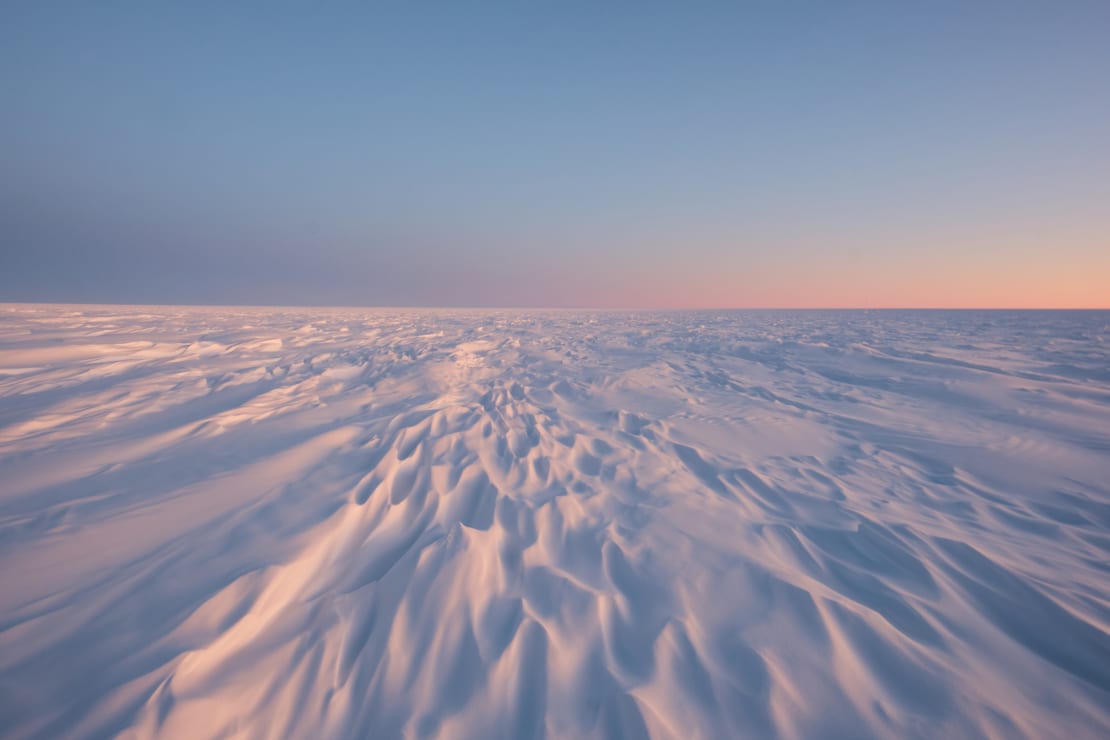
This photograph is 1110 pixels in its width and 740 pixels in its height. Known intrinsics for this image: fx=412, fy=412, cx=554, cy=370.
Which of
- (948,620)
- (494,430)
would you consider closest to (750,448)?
(948,620)

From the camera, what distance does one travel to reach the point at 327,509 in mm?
2898

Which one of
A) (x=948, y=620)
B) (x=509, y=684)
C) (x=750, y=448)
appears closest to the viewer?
(x=509, y=684)

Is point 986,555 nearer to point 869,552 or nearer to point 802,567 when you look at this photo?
point 869,552

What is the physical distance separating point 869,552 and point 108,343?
43.2 feet

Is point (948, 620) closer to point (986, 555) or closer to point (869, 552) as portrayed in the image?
point (869, 552)

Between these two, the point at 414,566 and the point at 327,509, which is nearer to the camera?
the point at 414,566

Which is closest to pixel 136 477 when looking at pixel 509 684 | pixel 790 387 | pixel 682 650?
pixel 509 684

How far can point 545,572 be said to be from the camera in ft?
7.56

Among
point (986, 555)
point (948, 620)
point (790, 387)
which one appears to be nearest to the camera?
point (948, 620)

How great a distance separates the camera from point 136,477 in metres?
3.35

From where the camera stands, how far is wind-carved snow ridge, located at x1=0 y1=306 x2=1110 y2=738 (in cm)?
160

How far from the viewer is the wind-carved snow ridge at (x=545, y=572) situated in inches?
62.8

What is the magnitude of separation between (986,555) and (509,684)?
2.85m

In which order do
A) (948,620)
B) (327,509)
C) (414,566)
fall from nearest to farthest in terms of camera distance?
(948,620) < (414,566) < (327,509)
